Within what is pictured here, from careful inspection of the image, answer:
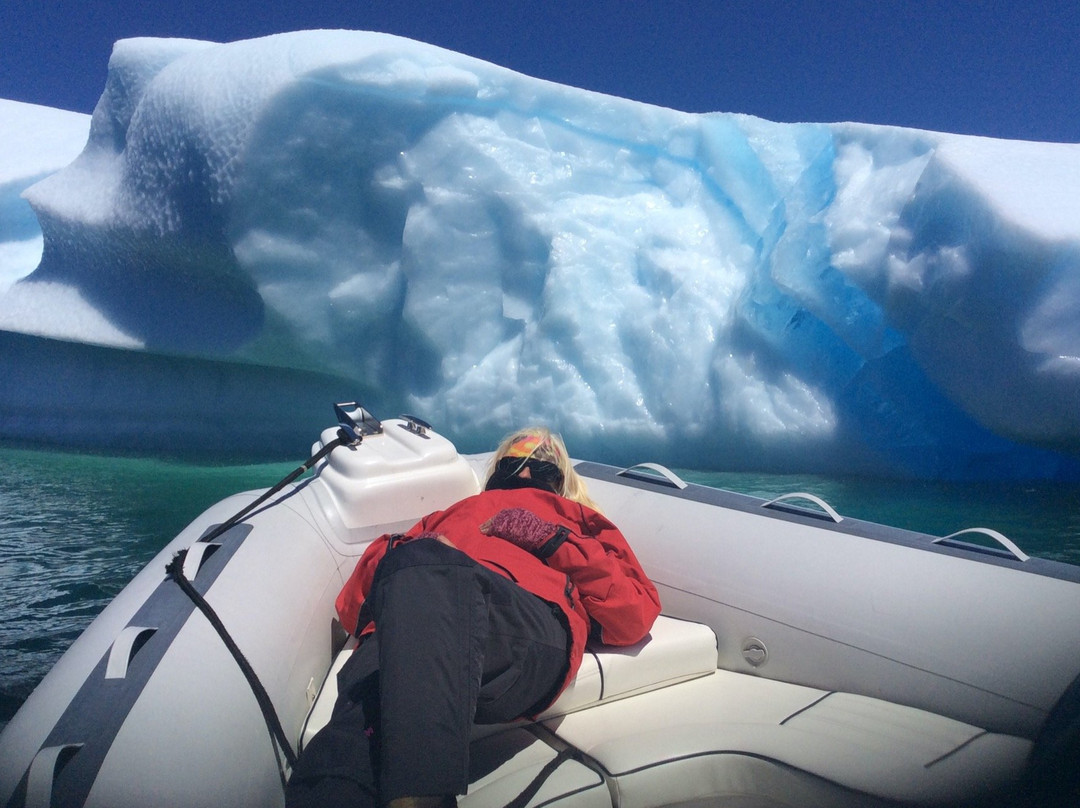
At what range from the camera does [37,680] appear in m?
1.78

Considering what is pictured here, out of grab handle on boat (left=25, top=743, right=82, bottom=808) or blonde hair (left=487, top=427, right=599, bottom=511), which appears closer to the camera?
grab handle on boat (left=25, top=743, right=82, bottom=808)

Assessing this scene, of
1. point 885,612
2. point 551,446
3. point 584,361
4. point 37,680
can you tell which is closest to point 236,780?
point 551,446

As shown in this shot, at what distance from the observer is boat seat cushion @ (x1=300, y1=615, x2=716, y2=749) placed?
120 cm

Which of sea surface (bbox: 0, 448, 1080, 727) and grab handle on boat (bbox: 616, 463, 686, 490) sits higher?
grab handle on boat (bbox: 616, 463, 686, 490)

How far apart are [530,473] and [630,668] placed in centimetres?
41

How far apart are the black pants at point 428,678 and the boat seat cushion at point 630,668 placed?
183mm

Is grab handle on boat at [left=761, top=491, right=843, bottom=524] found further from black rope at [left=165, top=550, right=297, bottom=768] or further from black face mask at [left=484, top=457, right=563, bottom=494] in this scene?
black rope at [left=165, top=550, right=297, bottom=768]

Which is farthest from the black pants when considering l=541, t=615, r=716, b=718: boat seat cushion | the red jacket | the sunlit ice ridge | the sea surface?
the sunlit ice ridge

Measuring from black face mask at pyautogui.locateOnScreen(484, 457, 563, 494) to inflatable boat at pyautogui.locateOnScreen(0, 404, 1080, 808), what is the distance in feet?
1.08

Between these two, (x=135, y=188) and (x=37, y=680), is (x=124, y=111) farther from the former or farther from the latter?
(x=37, y=680)

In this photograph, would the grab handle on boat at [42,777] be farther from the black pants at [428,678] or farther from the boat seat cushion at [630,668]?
the boat seat cushion at [630,668]

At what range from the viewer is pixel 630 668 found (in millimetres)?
1283

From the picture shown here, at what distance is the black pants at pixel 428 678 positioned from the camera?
0.80 metres

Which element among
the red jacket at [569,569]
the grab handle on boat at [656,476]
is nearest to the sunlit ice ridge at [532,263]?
the grab handle on boat at [656,476]
